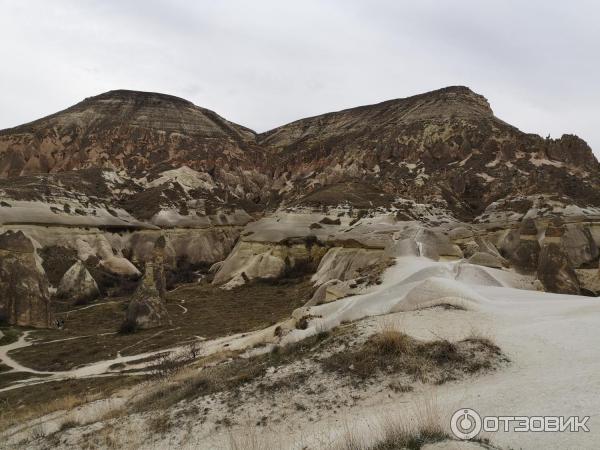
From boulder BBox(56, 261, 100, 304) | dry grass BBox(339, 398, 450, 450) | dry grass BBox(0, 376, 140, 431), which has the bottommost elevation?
dry grass BBox(0, 376, 140, 431)

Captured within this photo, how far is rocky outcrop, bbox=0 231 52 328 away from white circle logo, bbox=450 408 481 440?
28.7m

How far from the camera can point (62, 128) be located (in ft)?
277

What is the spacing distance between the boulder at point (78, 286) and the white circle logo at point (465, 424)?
36.5 meters

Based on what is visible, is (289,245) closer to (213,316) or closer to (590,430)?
(213,316)

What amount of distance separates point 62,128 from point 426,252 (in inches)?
3139

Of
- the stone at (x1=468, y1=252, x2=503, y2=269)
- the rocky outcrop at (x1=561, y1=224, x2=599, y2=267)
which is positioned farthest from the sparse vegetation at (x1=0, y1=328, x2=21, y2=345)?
the rocky outcrop at (x1=561, y1=224, x2=599, y2=267)

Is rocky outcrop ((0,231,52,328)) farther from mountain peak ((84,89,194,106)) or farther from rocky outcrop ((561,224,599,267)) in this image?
mountain peak ((84,89,194,106))

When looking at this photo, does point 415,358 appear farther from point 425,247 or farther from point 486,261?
point 425,247

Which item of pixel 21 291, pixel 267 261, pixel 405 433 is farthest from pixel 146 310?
pixel 405 433

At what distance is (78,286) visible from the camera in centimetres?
3728

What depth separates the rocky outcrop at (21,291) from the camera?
27.7m

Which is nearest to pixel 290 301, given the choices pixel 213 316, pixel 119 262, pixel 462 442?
pixel 213 316

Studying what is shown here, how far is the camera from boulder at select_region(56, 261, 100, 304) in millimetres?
36812

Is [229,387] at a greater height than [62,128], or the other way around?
[62,128]
